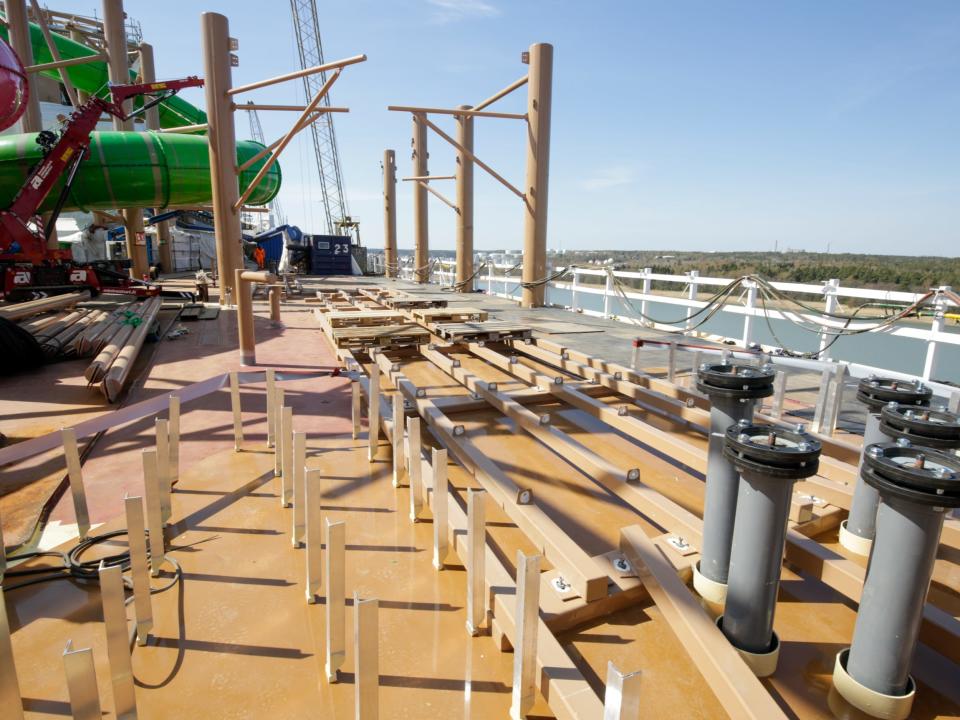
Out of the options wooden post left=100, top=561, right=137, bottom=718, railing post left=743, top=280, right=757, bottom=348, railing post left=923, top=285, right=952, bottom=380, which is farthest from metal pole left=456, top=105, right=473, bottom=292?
wooden post left=100, top=561, right=137, bottom=718

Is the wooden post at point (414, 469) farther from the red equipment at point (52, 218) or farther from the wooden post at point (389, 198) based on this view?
the wooden post at point (389, 198)

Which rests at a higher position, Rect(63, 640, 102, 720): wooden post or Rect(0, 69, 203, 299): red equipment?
Rect(0, 69, 203, 299): red equipment

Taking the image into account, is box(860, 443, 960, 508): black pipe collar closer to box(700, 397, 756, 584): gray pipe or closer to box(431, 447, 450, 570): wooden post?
box(700, 397, 756, 584): gray pipe

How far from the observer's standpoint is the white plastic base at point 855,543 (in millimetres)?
2990

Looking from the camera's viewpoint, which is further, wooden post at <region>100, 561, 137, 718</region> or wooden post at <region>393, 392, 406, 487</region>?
wooden post at <region>393, 392, 406, 487</region>

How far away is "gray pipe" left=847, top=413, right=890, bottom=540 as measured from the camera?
2.94 meters

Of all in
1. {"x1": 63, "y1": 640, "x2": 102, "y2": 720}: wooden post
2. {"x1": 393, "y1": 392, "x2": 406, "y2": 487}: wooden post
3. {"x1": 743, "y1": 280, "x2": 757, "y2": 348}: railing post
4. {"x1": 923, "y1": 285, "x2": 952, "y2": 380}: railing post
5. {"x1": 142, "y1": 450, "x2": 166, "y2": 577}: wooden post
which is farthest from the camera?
{"x1": 743, "y1": 280, "x2": 757, "y2": 348}: railing post

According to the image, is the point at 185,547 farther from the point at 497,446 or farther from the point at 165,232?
the point at 165,232

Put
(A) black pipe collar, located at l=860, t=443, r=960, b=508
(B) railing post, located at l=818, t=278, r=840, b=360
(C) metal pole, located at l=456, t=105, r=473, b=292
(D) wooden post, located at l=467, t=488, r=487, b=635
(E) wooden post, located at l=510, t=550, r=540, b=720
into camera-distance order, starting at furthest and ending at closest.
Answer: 1. (C) metal pole, located at l=456, t=105, r=473, b=292
2. (B) railing post, located at l=818, t=278, r=840, b=360
3. (D) wooden post, located at l=467, t=488, r=487, b=635
4. (E) wooden post, located at l=510, t=550, r=540, b=720
5. (A) black pipe collar, located at l=860, t=443, r=960, b=508

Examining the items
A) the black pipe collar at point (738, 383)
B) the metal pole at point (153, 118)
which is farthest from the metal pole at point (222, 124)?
the metal pole at point (153, 118)

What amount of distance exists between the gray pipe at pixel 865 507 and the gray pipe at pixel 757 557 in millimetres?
1257

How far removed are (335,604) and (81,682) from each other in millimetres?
838

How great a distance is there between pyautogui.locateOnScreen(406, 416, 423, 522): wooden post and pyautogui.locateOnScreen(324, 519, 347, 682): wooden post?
1267 mm

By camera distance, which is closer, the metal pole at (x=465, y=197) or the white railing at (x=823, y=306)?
Answer: the white railing at (x=823, y=306)
